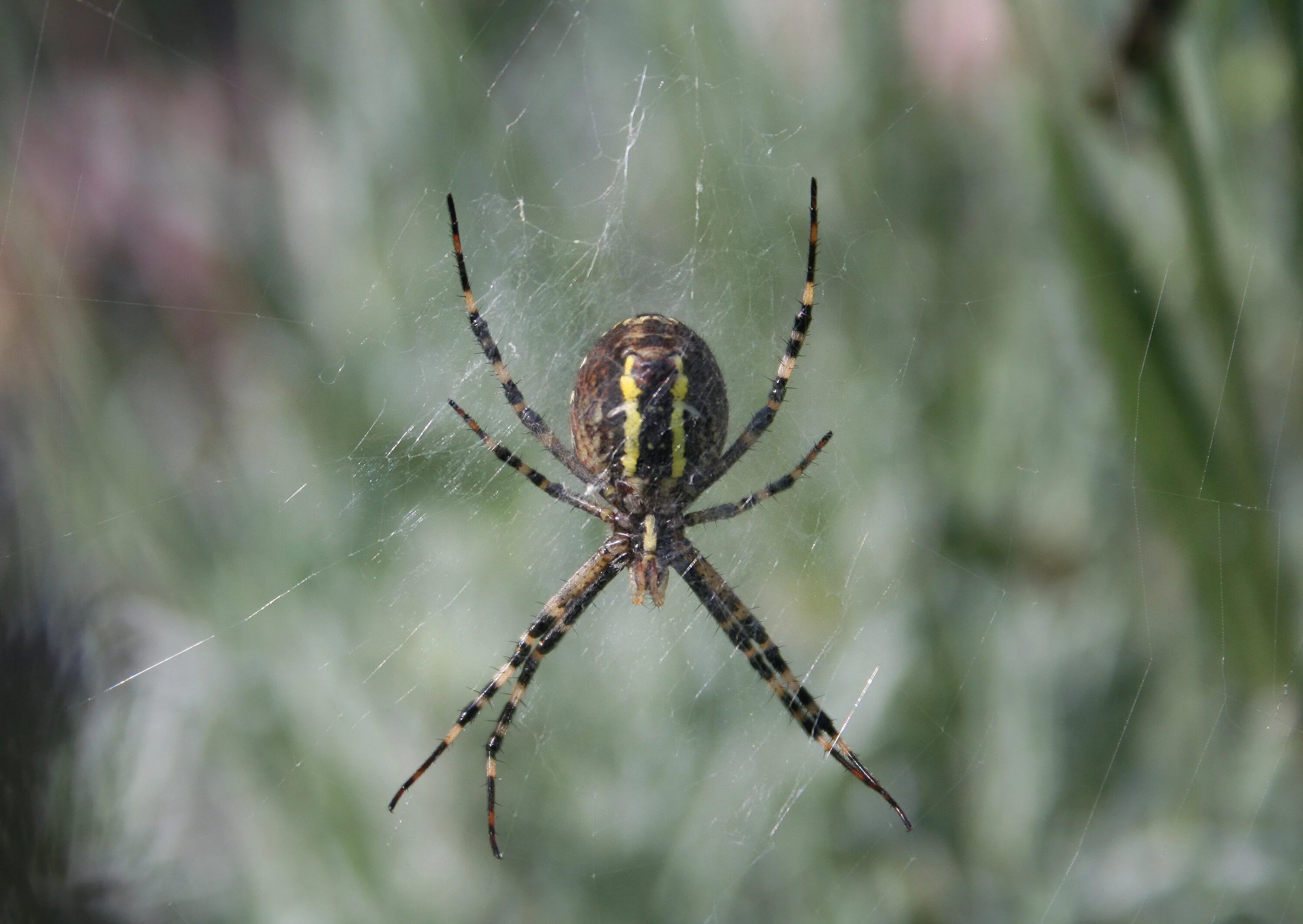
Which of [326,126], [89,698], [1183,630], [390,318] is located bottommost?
[89,698]

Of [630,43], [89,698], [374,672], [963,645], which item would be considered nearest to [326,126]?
[630,43]

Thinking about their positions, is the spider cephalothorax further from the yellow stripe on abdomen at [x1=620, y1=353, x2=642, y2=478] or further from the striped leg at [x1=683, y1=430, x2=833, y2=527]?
the striped leg at [x1=683, y1=430, x2=833, y2=527]

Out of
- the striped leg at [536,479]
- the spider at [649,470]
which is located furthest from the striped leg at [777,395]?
the striped leg at [536,479]

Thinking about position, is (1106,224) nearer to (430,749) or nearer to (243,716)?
(430,749)

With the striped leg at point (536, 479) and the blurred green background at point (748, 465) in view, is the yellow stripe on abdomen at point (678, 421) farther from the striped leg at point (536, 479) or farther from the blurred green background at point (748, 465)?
the blurred green background at point (748, 465)

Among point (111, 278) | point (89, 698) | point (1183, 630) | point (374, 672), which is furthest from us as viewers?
point (111, 278)

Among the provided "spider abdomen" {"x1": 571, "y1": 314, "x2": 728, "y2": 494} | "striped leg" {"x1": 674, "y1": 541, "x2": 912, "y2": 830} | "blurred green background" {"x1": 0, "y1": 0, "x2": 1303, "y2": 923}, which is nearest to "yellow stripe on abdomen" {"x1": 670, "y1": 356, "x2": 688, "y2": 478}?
"spider abdomen" {"x1": 571, "y1": 314, "x2": 728, "y2": 494}

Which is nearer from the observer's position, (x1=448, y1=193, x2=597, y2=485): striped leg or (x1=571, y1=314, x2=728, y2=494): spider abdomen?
(x1=571, y1=314, x2=728, y2=494): spider abdomen

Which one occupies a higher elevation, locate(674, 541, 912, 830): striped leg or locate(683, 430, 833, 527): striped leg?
locate(683, 430, 833, 527): striped leg
